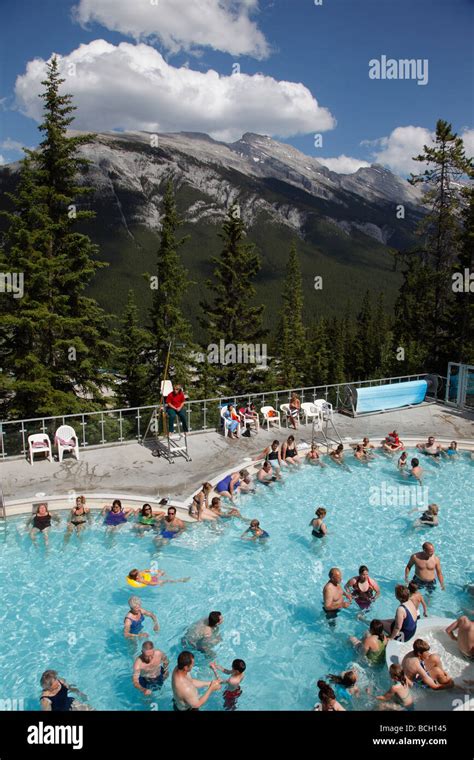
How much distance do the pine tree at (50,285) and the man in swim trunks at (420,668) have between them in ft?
47.1

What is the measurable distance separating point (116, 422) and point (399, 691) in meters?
10.8

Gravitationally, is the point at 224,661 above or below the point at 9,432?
below

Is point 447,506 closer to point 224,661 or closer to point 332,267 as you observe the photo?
point 224,661

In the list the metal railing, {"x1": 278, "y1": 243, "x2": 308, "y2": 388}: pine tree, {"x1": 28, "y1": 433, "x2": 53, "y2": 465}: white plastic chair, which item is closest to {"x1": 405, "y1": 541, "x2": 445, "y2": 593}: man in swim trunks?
the metal railing

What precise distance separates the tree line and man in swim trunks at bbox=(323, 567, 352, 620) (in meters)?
7.46

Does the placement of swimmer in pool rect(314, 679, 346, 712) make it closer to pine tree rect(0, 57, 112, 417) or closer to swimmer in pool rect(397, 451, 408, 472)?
swimmer in pool rect(397, 451, 408, 472)

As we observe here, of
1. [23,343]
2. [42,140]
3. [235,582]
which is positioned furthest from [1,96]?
[235,582]

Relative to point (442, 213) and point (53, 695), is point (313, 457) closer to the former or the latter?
point (53, 695)

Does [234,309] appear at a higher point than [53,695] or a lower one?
higher

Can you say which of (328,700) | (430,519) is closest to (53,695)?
(328,700)

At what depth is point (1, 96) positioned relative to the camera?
13258 mm

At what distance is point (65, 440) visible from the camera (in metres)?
13.8

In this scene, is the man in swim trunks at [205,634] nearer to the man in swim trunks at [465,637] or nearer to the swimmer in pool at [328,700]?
the swimmer in pool at [328,700]
